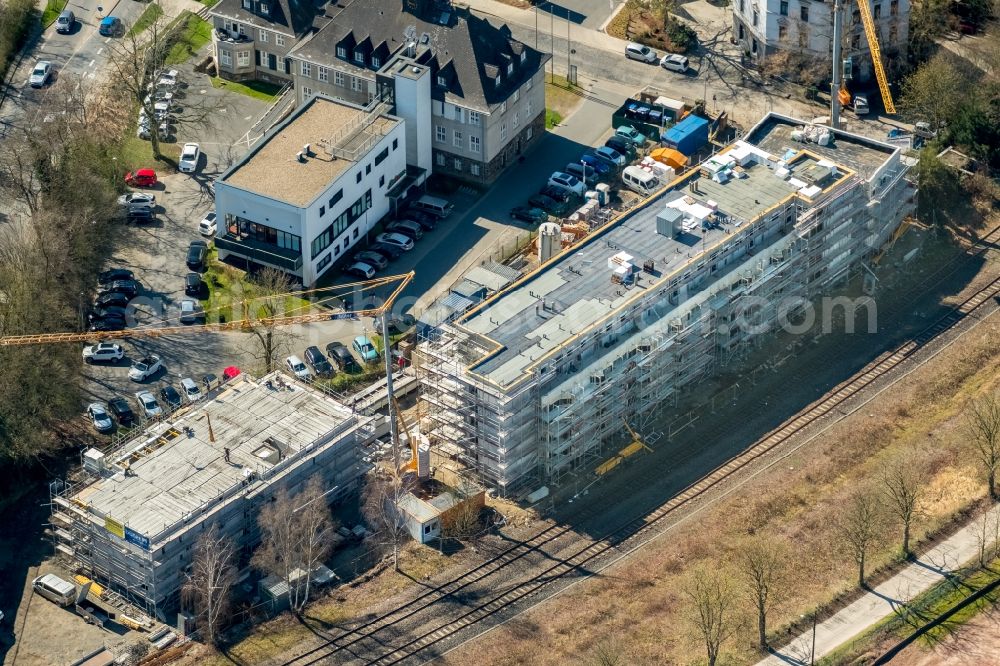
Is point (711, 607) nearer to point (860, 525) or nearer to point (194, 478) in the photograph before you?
point (860, 525)

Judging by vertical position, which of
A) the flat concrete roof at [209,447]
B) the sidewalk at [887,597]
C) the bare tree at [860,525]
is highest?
the flat concrete roof at [209,447]

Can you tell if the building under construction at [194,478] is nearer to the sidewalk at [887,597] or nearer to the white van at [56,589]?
the white van at [56,589]

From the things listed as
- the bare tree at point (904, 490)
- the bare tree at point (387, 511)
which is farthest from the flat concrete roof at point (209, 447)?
the bare tree at point (904, 490)

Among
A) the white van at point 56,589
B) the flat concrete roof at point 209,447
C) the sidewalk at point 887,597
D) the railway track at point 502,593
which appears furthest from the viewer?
the white van at point 56,589

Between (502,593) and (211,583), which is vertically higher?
(211,583)

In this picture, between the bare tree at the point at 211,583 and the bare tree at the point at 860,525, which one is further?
the bare tree at the point at 860,525

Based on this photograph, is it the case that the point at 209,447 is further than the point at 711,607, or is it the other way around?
the point at 209,447

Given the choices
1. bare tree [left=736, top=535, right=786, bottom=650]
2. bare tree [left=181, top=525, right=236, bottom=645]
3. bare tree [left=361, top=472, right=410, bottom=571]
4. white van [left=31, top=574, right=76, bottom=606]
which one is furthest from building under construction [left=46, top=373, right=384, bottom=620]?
bare tree [left=736, top=535, right=786, bottom=650]

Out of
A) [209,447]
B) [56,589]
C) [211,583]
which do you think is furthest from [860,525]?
[56,589]
